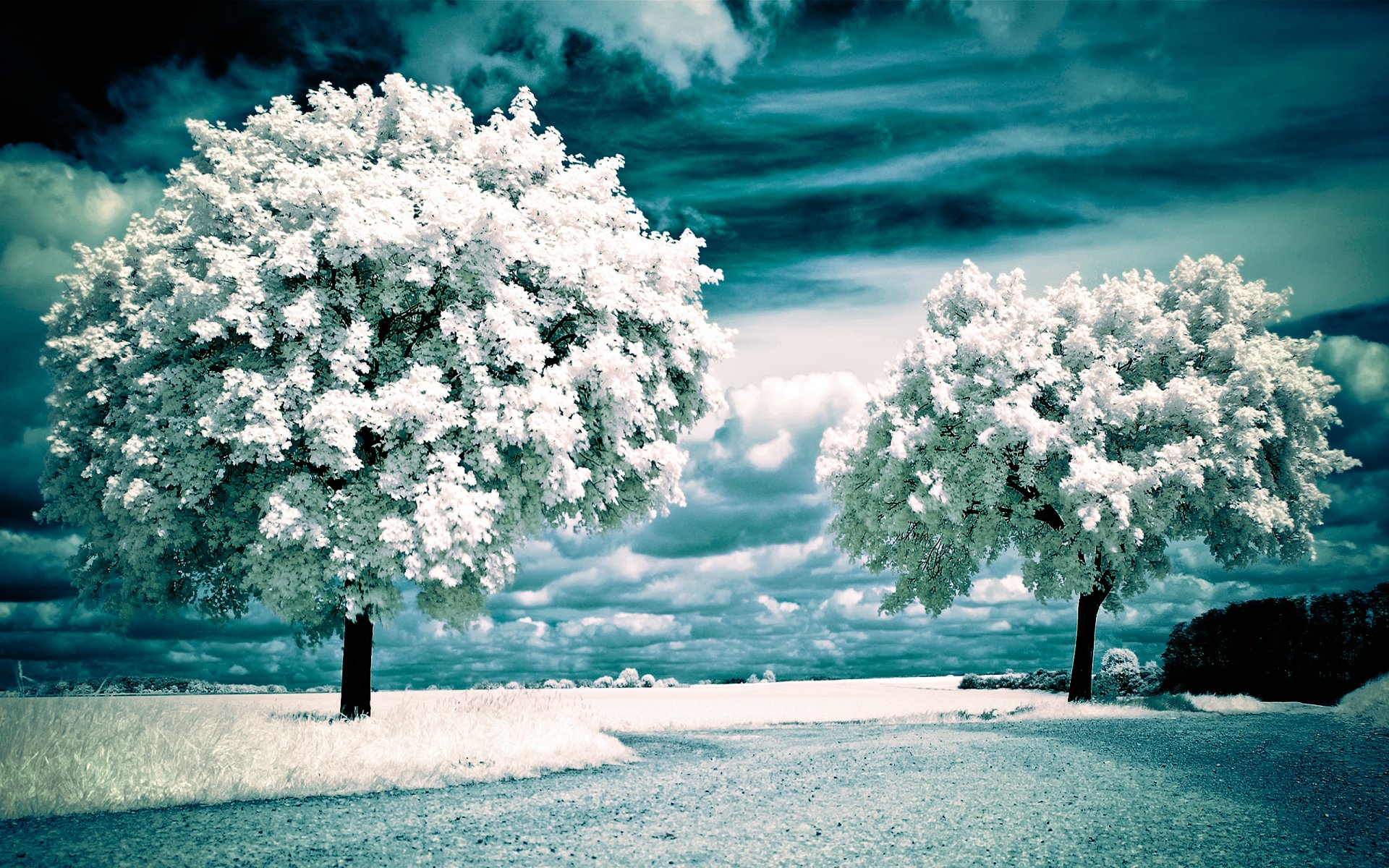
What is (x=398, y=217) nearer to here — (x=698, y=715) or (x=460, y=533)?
(x=460, y=533)

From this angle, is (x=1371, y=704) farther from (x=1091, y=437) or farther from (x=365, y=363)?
(x=365, y=363)

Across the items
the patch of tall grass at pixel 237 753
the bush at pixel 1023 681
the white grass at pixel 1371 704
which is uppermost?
the patch of tall grass at pixel 237 753

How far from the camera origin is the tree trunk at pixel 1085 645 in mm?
24938

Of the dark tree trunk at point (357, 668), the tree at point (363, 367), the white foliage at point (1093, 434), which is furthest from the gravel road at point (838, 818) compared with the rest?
the white foliage at point (1093, 434)

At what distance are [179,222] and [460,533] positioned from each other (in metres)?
9.65

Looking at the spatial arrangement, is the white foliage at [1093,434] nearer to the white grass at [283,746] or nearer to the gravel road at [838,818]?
the white grass at [283,746]

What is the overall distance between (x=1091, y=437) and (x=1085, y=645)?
7030 millimetres

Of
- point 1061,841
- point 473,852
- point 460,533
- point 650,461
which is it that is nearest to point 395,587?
point 460,533

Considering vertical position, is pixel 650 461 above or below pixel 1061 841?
above

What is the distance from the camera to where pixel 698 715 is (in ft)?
82.4

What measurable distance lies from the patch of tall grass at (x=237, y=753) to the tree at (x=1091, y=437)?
1368 cm

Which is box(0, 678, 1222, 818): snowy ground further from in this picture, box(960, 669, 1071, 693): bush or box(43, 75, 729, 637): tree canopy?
box(960, 669, 1071, 693): bush

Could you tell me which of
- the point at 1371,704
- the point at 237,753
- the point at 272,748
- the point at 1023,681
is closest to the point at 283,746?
the point at 272,748

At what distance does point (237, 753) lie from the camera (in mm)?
10984
